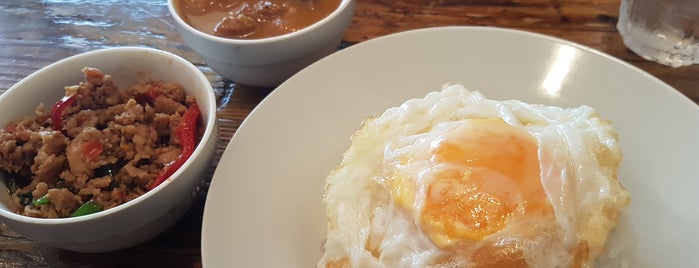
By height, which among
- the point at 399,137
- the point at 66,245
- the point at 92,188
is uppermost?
the point at 399,137

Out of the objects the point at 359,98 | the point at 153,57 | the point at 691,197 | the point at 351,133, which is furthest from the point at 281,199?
the point at 691,197

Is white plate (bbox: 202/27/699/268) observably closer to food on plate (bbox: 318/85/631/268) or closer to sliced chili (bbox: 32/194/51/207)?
food on plate (bbox: 318/85/631/268)

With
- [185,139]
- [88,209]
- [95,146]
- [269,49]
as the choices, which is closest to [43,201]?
[88,209]

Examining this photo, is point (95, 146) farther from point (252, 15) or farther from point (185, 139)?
point (252, 15)

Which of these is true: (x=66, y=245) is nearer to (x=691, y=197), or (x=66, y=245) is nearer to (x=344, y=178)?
(x=344, y=178)

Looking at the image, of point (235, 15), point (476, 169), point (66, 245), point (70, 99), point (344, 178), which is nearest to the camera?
point (476, 169)

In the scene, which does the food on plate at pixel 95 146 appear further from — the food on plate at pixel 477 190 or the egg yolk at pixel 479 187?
the egg yolk at pixel 479 187

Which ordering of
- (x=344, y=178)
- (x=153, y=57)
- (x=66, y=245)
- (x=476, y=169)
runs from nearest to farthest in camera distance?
(x=476, y=169) < (x=66, y=245) < (x=344, y=178) < (x=153, y=57)
